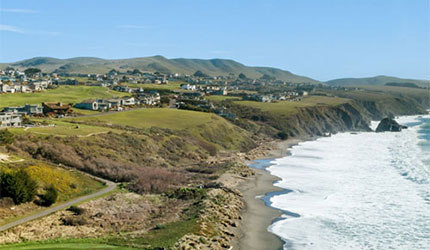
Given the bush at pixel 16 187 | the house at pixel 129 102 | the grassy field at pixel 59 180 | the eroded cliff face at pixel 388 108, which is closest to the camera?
the bush at pixel 16 187

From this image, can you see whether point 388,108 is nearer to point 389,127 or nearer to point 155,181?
point 389,127

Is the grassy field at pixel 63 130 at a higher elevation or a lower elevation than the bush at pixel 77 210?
higher

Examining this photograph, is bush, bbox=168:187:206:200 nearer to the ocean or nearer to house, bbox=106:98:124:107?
the ocean

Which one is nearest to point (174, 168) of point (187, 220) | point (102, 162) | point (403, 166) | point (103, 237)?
point (102, 162)

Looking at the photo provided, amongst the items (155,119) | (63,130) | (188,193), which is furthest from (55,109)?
(188,193)

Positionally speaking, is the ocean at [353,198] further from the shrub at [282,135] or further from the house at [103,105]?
the house at [103,105]

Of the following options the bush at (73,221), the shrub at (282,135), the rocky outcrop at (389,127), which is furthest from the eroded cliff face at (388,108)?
the bush at (73,221)
